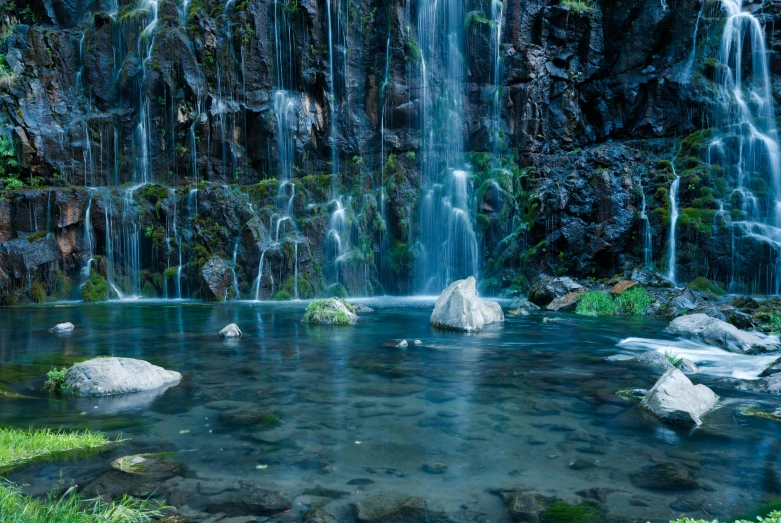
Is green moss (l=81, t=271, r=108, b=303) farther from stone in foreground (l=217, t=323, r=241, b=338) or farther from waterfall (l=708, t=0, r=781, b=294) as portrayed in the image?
waterfall (l=708, t=0, r=781, b=294)

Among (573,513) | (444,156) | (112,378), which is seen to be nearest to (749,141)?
(444,156)

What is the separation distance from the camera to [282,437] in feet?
18.9

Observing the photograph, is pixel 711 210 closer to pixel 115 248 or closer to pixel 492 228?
pixel 492 228

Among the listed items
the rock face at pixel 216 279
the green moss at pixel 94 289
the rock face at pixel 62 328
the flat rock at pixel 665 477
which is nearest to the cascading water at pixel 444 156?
the rock face at pixel 216 279

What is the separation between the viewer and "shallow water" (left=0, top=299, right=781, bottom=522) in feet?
14.8

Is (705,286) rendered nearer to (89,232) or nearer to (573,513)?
(573,513)

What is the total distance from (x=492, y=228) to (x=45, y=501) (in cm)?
2569

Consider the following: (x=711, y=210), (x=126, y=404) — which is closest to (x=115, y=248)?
(x=126, y=404)

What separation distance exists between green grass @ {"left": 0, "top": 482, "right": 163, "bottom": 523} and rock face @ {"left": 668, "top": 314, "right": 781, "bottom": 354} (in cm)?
1133

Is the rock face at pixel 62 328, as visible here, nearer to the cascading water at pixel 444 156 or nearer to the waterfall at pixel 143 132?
the cascading water at pixel 444 156

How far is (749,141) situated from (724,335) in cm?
1897

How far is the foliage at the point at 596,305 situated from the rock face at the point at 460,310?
5.35 m

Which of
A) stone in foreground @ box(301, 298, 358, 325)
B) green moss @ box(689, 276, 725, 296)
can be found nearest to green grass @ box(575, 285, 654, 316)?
green moss @ box(689, 276, 725, 296)

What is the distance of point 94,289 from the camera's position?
26.1 m
